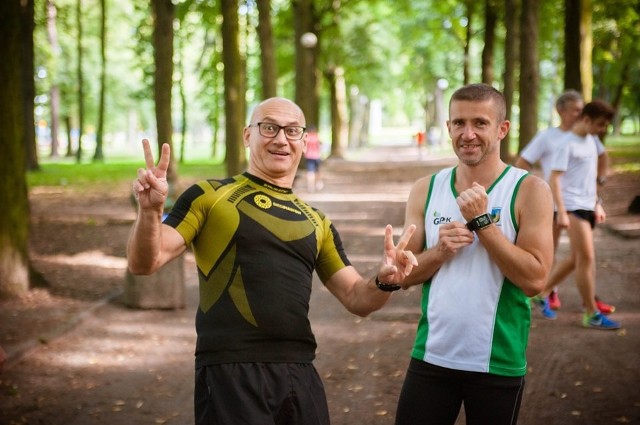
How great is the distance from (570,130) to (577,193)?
2.05 ft

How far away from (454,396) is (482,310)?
0.42 meters

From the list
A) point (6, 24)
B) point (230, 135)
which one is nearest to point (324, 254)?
→ point (6, 24)

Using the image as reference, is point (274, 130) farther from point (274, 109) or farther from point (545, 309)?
point (545, 309)

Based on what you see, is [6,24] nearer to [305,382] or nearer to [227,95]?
[305,382]

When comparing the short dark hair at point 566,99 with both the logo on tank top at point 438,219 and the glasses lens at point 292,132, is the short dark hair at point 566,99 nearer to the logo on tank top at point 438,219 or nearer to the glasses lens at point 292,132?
the logo on tank top at point 438,219

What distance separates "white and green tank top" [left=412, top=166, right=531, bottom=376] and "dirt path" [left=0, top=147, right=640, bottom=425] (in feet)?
8.69

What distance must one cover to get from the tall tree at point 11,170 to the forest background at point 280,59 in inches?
0.6

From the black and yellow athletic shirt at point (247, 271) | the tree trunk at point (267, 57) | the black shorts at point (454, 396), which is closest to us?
the black and yellow athletic shirt at point (247, 271)

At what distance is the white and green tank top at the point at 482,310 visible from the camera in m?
3.44

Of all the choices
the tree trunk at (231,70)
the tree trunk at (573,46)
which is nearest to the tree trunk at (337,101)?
the tree trunk at (231,70)

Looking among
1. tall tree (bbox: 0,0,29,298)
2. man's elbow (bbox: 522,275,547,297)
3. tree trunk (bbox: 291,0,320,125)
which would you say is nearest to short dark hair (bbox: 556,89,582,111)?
man's elbow (bbox: 522,275,547,297)

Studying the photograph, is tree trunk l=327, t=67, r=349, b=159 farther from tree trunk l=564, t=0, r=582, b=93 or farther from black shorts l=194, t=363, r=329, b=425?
black shorts l=194, t=363, r=329, b=425

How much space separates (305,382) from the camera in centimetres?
337

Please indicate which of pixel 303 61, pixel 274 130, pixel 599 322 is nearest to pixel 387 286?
pixel 274 130
